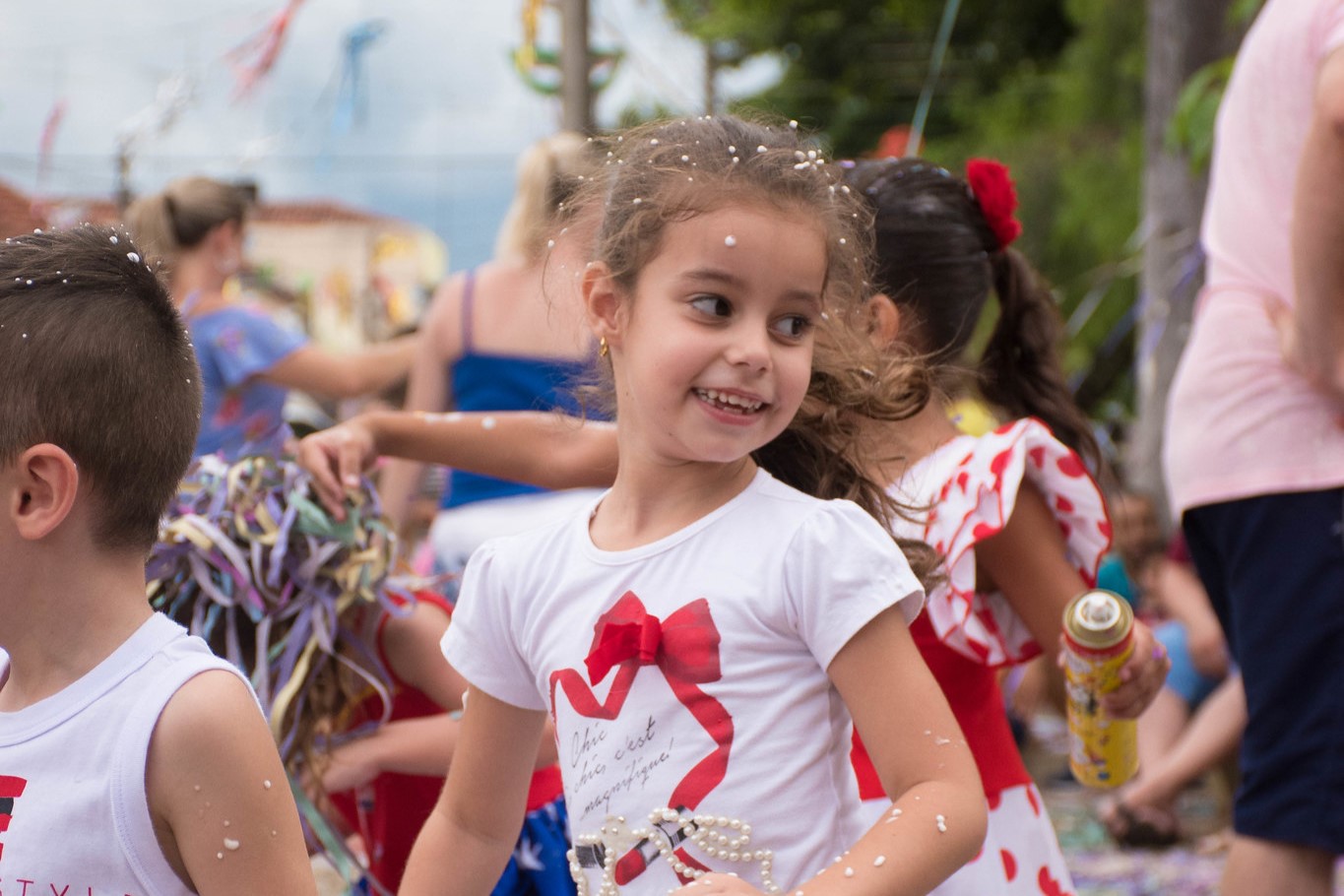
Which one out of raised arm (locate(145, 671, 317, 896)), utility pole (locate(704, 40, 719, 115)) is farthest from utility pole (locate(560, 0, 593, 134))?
utility pole (locate(704, 40, 719, 115))

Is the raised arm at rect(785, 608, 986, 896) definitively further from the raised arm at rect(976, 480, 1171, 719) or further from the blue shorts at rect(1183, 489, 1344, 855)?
the blue shorts at rect(1183, 489, 1344, 855)

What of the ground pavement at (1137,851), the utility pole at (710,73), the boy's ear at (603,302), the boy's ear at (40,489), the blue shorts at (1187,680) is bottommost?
the ground pavement at (1137,851)

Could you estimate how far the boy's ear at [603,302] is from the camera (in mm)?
1945

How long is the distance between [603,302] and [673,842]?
2.09 ft

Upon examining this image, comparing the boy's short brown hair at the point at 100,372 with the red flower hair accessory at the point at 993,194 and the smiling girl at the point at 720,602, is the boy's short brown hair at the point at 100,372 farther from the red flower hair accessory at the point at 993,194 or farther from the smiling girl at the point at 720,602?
the red flower hair accessory at the point at 993,194

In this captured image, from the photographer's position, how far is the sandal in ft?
18.2

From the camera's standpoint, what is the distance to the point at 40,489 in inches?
63.9

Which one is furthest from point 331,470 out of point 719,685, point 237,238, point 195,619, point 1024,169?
point 1024,169

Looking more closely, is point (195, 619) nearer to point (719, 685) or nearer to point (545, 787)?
point (545, 787)

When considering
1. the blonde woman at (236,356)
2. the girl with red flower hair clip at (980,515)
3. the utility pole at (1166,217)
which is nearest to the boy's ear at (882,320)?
the girl with red flower hair clip at (980,515)

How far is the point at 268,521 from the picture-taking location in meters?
2.63

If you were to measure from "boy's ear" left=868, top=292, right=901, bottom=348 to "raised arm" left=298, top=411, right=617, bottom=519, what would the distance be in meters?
0.44

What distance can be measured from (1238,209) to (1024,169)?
13.8m

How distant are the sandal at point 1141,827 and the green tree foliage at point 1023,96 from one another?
22.6ft
